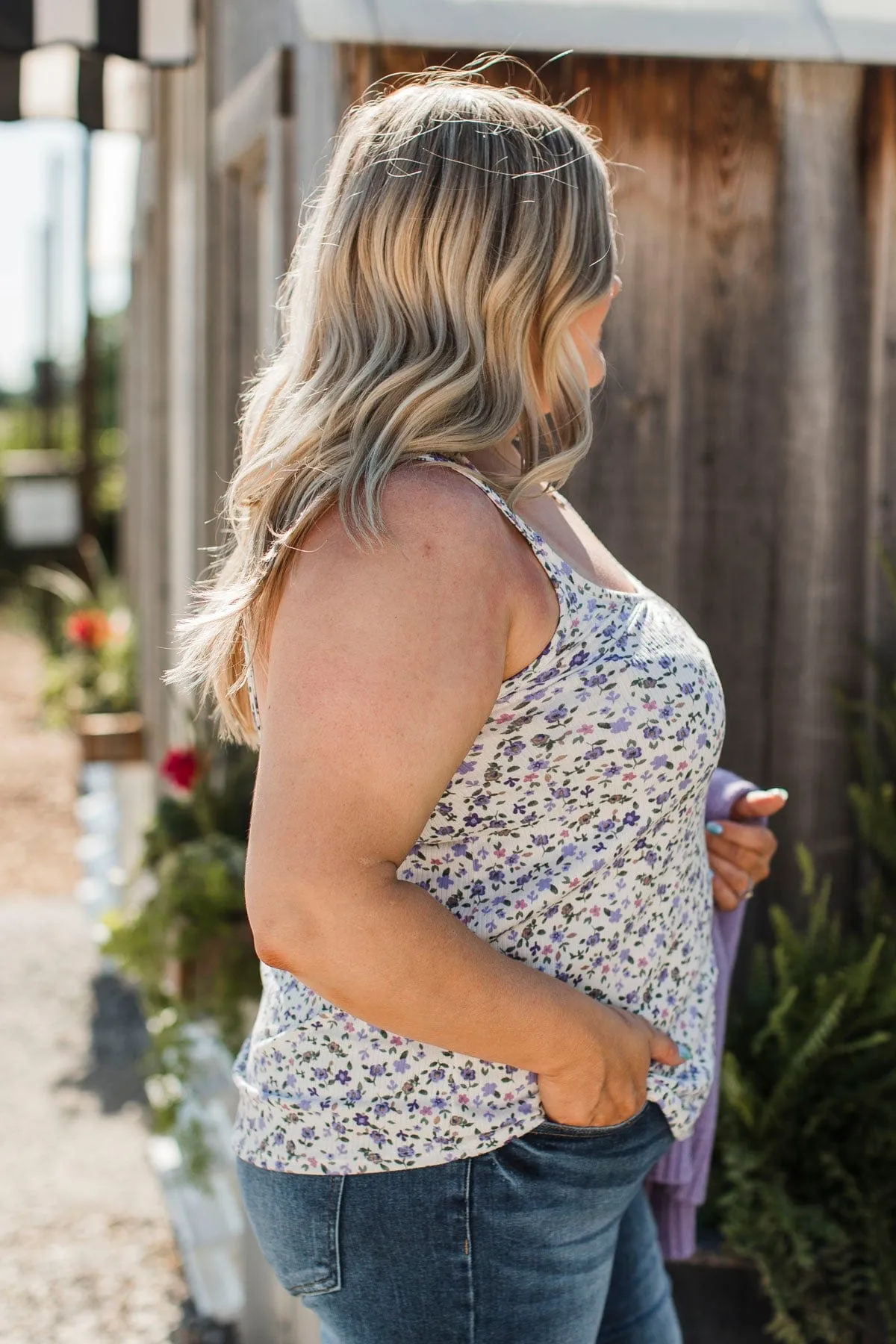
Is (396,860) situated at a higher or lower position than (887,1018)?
higher

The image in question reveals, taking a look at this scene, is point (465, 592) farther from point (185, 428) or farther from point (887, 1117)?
point (185, 428)

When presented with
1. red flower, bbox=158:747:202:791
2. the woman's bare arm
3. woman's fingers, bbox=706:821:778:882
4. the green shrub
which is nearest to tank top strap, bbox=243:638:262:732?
the woman's bare arm

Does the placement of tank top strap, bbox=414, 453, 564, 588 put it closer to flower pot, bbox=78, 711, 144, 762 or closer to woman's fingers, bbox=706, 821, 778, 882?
woman's fingers, bbox=706, 821, 778, 882

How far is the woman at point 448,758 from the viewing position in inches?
45.4

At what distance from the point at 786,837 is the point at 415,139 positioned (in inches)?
65.7

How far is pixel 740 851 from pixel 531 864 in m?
Answer: 0.48

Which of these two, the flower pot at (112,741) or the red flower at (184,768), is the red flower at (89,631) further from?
the red flower at (184,768)

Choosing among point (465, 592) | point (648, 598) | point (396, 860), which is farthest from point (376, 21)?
point (396, 860)

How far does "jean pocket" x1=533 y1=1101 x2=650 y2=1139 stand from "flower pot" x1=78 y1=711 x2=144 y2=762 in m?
4.53

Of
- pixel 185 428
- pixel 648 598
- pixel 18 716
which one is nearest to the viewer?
pixel 648 598

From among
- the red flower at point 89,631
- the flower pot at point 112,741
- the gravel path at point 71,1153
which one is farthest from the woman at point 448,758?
the red flower at point 89,631

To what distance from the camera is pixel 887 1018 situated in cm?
219

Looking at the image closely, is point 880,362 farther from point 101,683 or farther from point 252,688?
point 101,683

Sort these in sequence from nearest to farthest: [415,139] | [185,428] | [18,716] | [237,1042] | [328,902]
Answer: [328,902]
[415,139]
[237,1042]
[185,428]
[18,716]
